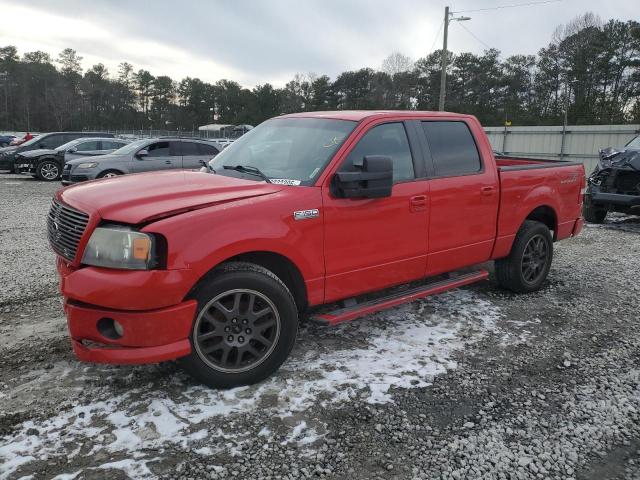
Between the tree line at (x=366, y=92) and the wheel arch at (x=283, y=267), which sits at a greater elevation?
the tree line at (x=366, y=92)

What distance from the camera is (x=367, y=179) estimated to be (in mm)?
3615

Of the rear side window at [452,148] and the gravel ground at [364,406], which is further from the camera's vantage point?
the rear side window at [452,148]

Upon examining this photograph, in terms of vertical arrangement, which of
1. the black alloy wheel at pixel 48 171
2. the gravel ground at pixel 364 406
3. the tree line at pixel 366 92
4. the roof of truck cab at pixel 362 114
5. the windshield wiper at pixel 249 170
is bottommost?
the gravel ground at pixel 364 406

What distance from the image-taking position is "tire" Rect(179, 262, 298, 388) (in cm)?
314

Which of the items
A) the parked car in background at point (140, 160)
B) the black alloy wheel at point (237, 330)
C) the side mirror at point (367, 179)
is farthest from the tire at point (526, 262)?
the parked car in background at point (140, 160)

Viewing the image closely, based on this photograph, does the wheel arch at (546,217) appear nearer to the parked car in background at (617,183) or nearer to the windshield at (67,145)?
the parked car in background at (617,183)

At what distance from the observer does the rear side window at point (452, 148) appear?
14.8 ft

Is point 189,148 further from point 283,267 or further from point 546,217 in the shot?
point 283,267

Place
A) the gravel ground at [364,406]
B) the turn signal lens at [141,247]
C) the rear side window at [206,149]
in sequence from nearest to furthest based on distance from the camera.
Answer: the gravel ground at [364,406] < the turn signal lens at [141,247] < the rear side window at [206,149]

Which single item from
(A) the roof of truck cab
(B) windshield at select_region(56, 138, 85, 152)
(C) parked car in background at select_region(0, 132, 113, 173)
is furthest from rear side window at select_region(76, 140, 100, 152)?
(A) the roof of truck cab

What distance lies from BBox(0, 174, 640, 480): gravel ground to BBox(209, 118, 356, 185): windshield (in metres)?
1.41

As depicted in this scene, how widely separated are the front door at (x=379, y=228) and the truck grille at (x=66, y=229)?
162 centimetres

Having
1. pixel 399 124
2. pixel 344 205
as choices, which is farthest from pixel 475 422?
pixel 399 124

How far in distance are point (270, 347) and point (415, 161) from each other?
2.04 m
